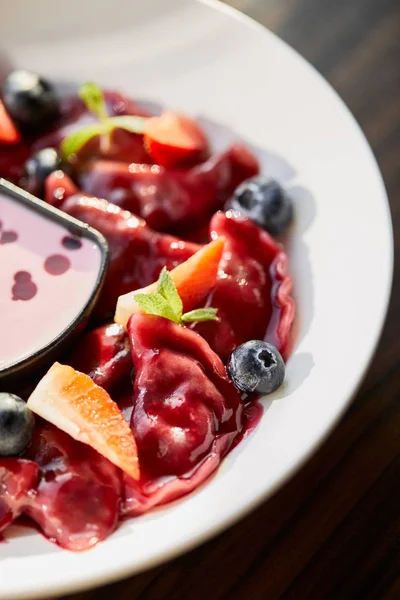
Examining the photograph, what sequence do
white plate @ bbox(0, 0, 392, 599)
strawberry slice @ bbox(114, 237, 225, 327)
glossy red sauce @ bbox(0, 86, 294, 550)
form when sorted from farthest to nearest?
strawberry slice @ bbox(114, 237, 225, 327)
glossy red sauce @ bbox(0, 86, 294, 550)
white plate @ bbox(0, 0, 392, 599)

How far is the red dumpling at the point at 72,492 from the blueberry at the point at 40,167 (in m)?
0.87

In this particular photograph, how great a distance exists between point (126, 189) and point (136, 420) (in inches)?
31.9

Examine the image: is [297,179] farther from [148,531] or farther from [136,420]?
[148,531]

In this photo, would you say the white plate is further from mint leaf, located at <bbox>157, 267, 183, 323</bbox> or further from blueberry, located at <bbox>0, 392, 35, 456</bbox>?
mint leaf, located at <bbox>157, 267, 183, 323</bbox>

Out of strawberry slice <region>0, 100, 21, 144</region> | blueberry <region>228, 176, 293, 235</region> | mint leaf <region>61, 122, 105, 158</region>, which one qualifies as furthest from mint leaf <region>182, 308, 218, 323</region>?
strawberry slice <region>0, 100, 21, 144</region>

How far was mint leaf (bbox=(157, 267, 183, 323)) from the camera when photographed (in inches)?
71.7

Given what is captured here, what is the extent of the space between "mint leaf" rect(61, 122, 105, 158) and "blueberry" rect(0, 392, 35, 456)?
94 centimetres

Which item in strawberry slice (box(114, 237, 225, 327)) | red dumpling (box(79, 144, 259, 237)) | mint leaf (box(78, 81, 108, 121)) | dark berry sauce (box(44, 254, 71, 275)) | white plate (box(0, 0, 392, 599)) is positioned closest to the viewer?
white plate (box(0, 0, 392, 599))

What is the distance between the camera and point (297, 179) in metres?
2.22

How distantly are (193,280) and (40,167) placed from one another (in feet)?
2.25

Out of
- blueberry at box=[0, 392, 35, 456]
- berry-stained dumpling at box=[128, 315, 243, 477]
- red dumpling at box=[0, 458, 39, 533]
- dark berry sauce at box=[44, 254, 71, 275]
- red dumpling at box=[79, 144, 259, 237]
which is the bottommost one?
red dumpling at box=[0, 458, 39, 533]

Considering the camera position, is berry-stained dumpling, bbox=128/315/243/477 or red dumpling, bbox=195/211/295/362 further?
red dumpling, bbox=195/211/295/362

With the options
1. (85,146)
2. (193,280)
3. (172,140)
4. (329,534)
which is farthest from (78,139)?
(329,534)

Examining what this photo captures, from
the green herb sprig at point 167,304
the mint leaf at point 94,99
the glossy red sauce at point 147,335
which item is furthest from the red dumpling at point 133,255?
the mint leaf at point 94,99
